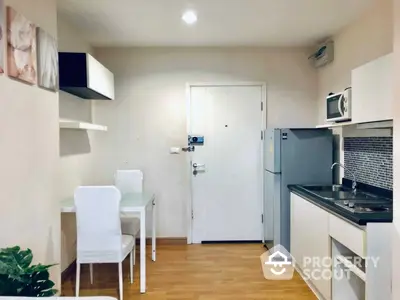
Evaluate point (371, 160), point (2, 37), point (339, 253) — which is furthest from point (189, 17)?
point (339, 253)

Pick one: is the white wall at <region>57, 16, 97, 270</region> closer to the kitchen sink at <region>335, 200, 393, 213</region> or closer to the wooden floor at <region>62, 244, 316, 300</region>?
the wooden floor at <region>62, 244, 316, 300</region>

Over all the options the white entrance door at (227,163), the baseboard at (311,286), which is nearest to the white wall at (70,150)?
the white entrance door at (227,163)

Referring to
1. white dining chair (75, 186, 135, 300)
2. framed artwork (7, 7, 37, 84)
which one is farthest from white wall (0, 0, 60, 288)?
white dining chair (75, 186, 135, 300)

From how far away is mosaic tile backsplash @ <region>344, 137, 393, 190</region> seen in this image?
9.73 feet

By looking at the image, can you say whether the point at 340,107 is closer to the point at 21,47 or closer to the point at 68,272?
the point at 21,47

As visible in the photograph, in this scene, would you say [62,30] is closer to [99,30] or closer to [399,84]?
[99,30]

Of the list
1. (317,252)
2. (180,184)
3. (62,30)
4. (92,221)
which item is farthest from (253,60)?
(92,221)

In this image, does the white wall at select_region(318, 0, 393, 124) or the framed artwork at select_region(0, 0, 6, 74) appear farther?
the white wall at select_region(318, 0, 393, 124)

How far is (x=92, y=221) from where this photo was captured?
9.69 ft

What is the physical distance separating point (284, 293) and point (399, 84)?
2.10 meters

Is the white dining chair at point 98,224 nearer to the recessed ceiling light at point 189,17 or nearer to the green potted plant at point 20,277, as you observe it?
the green potted plant at point 20,277

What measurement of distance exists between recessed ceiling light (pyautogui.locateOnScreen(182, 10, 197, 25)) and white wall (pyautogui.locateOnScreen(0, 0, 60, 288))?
3.99 ft

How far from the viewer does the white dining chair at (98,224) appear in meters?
2.92

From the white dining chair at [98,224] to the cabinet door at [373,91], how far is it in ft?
6.75
